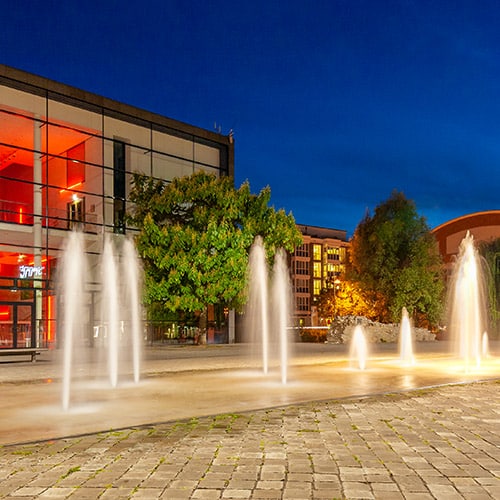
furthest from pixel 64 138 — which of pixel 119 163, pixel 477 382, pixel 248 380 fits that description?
pixel 477 382

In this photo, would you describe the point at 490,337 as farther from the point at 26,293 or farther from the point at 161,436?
the point at 161,436

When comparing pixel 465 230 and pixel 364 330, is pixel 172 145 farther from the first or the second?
pixel 465 230

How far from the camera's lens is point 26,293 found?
30859mm

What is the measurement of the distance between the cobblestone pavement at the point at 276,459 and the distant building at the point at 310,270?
95.2 metres

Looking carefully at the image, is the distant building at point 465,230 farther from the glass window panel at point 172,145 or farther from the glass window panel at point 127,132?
the glass window panel at point 127,132

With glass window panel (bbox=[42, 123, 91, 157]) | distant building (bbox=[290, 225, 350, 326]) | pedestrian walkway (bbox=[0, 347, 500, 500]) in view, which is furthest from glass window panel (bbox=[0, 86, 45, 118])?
distant building (bbox=[290, 225, 350, 326])

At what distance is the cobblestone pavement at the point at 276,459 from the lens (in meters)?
5.48

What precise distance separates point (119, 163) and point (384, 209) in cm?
2064

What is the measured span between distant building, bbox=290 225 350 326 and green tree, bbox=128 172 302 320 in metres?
72.5

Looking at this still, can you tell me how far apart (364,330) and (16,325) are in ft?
65.3

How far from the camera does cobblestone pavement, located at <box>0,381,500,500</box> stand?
5.48 metres

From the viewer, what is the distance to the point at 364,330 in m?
38.4

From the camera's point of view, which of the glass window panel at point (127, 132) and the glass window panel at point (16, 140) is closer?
the glass window panel at point (16, 140)

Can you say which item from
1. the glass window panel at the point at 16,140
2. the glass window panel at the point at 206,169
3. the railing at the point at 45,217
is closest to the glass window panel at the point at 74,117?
the glass window panel at the point at 16,140
